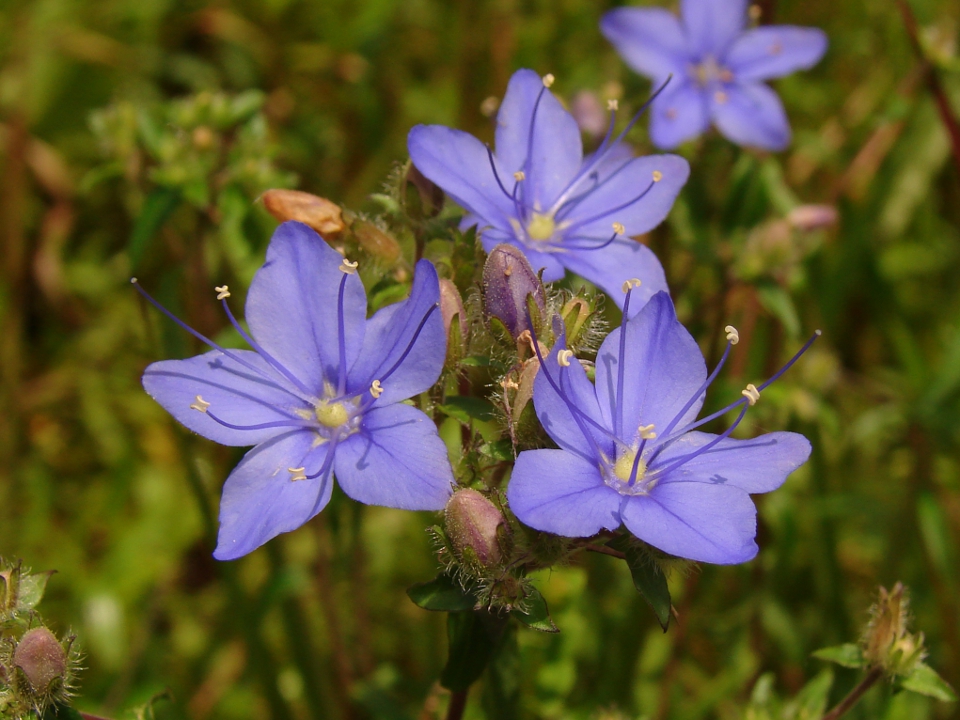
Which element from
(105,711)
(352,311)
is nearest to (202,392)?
(352,311)

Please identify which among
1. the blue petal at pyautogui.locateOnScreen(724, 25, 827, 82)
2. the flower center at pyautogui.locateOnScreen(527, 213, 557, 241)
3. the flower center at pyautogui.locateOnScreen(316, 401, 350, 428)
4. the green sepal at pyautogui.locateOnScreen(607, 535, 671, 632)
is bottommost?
the green sepal at pyautogui.locateOnScreen(607, 535, 671, 632)

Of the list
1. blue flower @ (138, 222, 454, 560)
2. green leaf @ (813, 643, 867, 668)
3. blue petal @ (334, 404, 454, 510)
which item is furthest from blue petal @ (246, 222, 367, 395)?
green leaf @ (813, 643, 867, 668)

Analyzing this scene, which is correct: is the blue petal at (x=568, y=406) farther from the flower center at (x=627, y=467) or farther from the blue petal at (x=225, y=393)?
the blue petal at (x=225, y=393)

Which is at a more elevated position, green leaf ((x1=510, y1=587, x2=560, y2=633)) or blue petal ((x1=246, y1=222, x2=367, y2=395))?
blue petal ((x1=246, y1=222, x2=367, y2=395))

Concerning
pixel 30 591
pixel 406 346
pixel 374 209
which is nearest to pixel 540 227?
pixel 406 346

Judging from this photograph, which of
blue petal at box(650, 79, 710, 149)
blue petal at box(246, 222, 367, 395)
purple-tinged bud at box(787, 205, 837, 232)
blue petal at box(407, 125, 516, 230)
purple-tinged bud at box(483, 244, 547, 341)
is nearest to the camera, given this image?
purple-tinged bud at box(483, 244, 547, 341)

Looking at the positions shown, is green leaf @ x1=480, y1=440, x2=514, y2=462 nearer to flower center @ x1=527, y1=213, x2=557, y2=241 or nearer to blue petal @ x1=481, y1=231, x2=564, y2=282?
blue petal @ x1=481, y1=231, x2=564, y2=282
